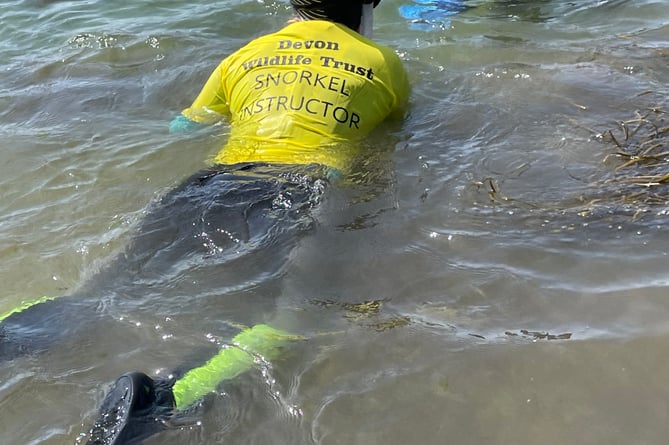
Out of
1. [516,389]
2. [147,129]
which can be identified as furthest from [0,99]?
[516,389]

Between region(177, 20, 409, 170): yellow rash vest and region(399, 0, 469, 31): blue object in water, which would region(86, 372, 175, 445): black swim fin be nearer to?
region(177, 20, 409, 170): yellow rash vest

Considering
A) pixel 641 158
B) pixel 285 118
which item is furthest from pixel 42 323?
pixel 641 158

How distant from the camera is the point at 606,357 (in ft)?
7.09

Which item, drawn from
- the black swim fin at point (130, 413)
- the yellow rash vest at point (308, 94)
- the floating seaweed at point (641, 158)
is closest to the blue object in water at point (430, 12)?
the floating seaweed at point (641, 158)

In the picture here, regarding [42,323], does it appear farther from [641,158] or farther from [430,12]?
[430,12]

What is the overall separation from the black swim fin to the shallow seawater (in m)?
0.08

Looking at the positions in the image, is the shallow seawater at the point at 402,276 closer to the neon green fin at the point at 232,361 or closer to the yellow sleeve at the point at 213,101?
the neon green fin at the point at 232,361

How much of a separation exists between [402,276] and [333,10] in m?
1.70

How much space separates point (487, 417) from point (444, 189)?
152 cm

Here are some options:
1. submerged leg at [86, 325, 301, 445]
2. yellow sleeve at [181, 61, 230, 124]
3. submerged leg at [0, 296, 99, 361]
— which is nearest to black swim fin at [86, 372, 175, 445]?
submerged leg at [86, 325, 301, 445]

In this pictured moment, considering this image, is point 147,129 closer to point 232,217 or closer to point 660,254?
point 232,217

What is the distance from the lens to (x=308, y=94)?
336 centimetres

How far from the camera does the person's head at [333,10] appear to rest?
3594mm

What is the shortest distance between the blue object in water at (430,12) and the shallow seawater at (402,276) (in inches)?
49.1
